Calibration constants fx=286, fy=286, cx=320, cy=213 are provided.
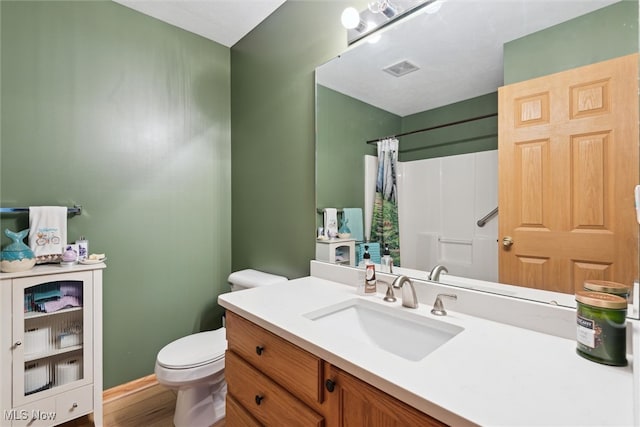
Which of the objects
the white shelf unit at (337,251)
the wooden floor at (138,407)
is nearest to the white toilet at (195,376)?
the wooden floor at (138,407)

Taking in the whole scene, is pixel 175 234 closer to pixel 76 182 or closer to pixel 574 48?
pixel 76 182

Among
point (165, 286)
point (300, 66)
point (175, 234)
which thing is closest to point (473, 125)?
point (300, 66)

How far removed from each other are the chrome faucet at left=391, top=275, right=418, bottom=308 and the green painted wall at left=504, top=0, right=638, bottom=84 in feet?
2.54

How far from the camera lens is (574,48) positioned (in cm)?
85

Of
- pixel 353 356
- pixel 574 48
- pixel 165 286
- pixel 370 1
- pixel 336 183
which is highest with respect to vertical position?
pixel 370 1

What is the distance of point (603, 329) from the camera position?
2.23ft

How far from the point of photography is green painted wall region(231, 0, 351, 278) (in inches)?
67.1

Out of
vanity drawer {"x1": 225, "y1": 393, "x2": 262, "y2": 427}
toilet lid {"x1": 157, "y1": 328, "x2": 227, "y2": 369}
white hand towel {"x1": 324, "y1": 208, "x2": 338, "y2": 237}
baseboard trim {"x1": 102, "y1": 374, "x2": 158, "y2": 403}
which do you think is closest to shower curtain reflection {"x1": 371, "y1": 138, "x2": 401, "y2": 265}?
white hand towel {"x1": 324, "y1": 208, "x2": 338, "y2": 237}

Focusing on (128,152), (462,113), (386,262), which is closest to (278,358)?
(386,262)

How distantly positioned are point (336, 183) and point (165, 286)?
1.47m

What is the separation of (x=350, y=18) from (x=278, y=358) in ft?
5.07

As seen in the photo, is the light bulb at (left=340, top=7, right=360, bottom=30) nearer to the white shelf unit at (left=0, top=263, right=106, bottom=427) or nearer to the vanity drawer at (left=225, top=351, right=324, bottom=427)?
the vanity drawer at (left=225, top=351, right=324, bottom=427)

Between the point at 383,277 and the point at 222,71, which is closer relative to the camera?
the point at 383,277

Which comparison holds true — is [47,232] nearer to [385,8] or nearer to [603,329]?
[385,8]
